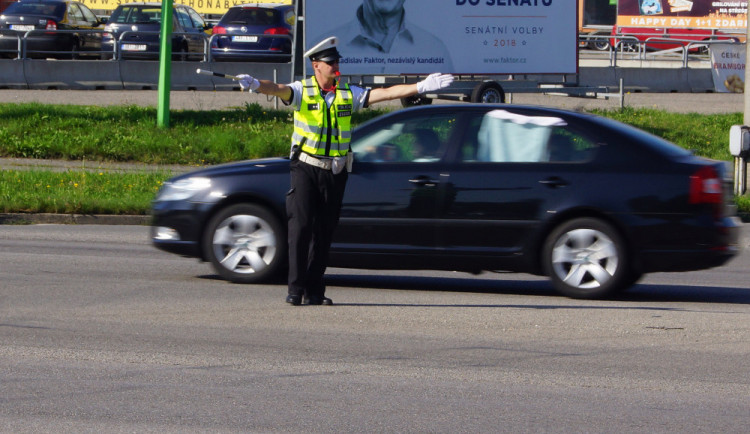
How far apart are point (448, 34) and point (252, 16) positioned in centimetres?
648

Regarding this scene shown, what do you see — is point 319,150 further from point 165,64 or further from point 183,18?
point 183,18

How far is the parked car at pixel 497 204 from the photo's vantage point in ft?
28.2

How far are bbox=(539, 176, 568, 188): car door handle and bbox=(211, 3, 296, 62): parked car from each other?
20.1 metres

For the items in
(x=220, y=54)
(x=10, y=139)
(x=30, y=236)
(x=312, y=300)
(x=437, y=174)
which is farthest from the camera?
(x=220, y=54)

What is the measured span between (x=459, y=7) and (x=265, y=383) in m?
20.1

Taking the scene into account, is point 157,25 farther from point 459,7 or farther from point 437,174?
point 437,174

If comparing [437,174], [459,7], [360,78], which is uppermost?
[459,7]

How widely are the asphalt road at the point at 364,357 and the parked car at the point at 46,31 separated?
18951mm

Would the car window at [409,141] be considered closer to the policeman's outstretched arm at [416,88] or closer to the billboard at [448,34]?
the policeman's outstretched arm at [416,88]

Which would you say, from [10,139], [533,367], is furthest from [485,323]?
[10,139]

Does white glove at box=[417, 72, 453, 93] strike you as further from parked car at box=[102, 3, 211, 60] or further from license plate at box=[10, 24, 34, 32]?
license plate at box=[10, 24, 34, 32]

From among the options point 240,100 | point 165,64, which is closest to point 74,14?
point 240,100

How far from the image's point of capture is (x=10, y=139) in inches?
780

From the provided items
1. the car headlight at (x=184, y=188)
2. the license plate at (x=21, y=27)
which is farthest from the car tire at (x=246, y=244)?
the license plate at (x=21, y=27)
